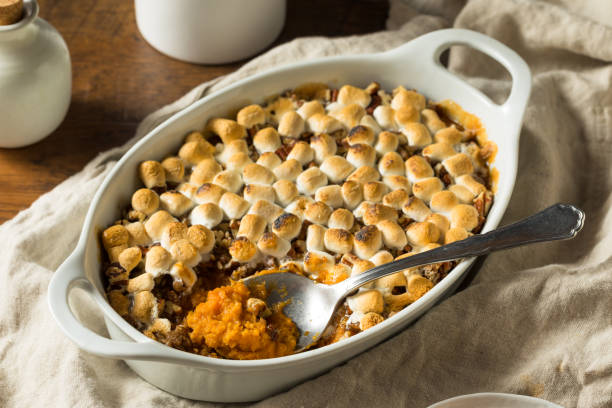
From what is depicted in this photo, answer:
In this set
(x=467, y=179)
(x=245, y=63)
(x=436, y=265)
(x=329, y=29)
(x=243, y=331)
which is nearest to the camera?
(x=243, y=331)

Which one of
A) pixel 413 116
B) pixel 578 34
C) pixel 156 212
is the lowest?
pixel 156 212

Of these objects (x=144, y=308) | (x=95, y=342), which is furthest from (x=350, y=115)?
(x=95, y=342)

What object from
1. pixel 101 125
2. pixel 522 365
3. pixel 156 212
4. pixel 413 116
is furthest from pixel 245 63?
pixel 522 365

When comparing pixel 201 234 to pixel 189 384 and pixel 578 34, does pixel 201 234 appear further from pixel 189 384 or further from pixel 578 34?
pixel 578 34

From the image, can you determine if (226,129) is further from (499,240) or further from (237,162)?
(499,240)

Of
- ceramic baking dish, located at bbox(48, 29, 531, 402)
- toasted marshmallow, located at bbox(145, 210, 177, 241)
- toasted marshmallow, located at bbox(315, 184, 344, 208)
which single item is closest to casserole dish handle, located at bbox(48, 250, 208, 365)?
ceramic baking dish, located at bbox(48, 29, 531, 402)
